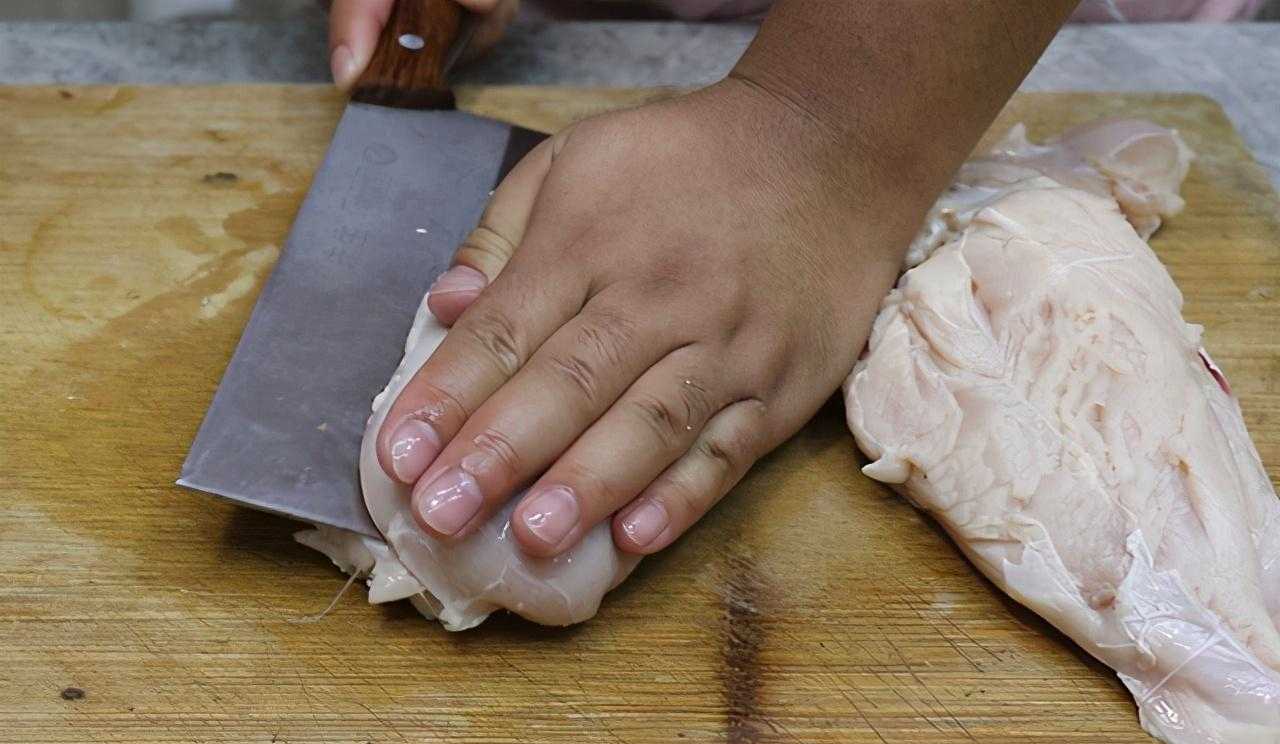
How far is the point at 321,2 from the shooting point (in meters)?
2.13

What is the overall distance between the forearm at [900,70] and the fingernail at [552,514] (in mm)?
516

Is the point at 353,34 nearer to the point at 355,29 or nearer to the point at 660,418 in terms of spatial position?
the point at 355,29

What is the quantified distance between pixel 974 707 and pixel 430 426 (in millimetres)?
551

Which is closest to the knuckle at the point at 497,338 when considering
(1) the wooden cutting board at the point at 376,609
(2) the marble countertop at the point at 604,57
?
(1) the wooden cutting board at the point at 376,609

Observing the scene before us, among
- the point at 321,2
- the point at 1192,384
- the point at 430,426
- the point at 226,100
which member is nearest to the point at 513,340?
Answer: the point at 430,426

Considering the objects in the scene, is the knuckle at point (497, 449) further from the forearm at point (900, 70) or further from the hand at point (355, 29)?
the hand at point (355, 29)

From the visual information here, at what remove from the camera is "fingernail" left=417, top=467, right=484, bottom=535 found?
1043 millimetres

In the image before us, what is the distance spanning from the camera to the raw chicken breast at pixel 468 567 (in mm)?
1096

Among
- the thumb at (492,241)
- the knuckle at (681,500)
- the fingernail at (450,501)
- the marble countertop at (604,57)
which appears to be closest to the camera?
the fingernail at (450,501)

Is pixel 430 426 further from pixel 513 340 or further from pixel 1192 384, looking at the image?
pixel 1192 384

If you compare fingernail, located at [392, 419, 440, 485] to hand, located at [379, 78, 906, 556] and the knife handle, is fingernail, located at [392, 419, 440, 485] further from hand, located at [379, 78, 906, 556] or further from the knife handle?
the knife handle

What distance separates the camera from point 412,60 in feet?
5.16

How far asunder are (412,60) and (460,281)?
0.44 metres

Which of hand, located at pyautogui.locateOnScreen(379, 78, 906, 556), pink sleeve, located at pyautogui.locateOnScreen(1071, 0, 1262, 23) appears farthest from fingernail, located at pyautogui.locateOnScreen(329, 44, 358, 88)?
pink sleeve, located at pyautogui.locateOnScreen(1071, 0, 1262, 23)
